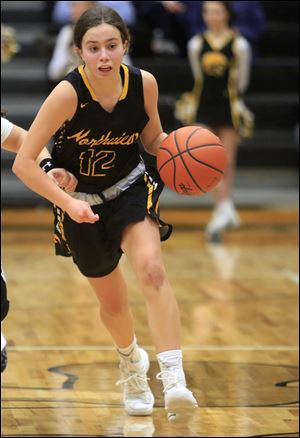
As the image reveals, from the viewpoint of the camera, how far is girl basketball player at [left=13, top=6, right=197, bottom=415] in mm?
3959

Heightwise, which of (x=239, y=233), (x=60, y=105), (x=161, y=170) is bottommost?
(x=239, y=233)

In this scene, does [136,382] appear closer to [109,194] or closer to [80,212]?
[109,194]

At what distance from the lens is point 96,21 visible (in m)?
3.98

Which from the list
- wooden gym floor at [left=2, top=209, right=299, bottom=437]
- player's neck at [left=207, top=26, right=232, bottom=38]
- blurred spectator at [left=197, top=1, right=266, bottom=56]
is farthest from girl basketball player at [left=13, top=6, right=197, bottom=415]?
blurred spectator at [left=197, top=1, right=266, bottom=56]

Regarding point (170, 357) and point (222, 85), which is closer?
point (170, 357)

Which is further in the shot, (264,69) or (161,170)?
(264,69)

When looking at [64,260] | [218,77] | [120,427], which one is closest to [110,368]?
[120,427]

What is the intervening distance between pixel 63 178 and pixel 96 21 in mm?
554

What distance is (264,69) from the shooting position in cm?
1055

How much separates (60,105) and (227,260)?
4490 millimetres

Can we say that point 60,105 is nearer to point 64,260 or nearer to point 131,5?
point 64,260

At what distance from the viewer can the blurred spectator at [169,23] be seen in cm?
987

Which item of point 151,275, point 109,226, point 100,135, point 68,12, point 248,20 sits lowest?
point 151,275

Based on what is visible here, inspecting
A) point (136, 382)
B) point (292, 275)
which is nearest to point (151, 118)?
point (136, 382)
